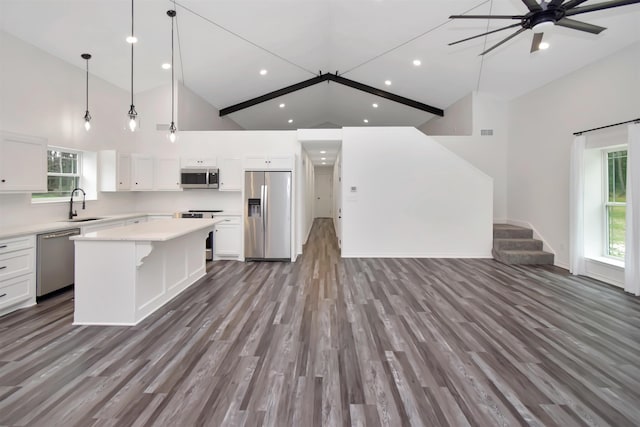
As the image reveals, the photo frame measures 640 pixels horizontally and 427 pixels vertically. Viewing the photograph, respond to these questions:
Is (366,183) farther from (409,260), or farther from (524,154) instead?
(524,154)

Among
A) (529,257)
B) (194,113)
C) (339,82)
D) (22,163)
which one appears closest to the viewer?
(22,163)

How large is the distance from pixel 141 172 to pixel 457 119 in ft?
24.3

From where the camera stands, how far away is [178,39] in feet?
16.1

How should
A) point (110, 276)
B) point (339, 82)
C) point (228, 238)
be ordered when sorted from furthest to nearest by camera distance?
point (339, 82)
point (228, 238)
point (110, 276)

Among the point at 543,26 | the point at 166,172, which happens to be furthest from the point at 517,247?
the point at 166,172

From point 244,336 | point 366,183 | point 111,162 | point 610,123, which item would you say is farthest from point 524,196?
point 111,162

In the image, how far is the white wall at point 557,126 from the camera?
4.20 m

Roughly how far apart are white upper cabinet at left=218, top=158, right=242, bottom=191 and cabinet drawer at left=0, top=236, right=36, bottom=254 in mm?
3065

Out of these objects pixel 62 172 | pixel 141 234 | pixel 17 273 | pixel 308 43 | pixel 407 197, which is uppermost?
pixel 308 43

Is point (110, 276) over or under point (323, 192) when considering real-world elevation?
under

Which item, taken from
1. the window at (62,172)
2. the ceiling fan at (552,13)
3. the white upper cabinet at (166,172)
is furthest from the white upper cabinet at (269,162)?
the ceiling fan at (552,13)

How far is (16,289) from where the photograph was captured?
10.8 feet

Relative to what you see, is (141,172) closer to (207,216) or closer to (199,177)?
(199,177)

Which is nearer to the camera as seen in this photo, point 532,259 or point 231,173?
point 532,259
